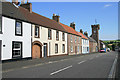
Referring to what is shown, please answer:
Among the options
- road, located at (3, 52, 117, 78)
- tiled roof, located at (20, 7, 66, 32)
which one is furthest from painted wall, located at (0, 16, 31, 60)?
road, located at (3, 52, 117, 78)

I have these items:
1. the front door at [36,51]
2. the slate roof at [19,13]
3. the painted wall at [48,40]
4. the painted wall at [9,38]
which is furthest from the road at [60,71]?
the painted wall at [48,40]

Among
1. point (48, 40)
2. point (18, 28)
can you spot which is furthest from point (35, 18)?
point (18, 28)

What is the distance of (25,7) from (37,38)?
640 centimetres

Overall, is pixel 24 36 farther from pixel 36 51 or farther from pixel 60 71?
pixel 60 71

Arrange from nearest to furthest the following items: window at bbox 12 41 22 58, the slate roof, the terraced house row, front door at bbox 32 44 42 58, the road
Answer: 1. the road
2. the terraced house row
3. window at bbox 12 41 22 58
4. the slate roof
5. front door at bbox 32 44 42 58

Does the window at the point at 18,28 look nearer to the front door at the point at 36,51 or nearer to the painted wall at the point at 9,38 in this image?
the painted wall at the point at 9,38

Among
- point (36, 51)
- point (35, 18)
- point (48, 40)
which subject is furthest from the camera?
point (48, 40)

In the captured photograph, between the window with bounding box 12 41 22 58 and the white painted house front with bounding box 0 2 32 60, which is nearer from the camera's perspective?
the white painted house front with bounding box 0 2 32 60

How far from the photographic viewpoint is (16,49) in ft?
52.4

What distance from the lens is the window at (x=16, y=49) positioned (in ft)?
51.1

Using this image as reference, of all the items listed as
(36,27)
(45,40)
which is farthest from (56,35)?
(36,27)

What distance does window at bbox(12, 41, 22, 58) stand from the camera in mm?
15560

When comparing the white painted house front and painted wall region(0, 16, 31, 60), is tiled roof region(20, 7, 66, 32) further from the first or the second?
painted wall region(0, 16, 31, 60)

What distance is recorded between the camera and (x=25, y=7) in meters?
22.6
